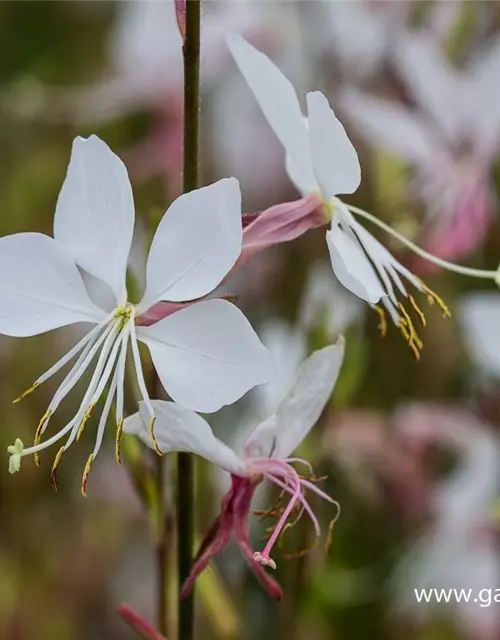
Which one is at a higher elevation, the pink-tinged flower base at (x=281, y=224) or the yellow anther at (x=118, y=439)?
the pink-tinged flower base at (x=281, y=224)

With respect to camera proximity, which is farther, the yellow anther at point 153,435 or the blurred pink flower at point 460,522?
the blurred pink flower at point 460,522

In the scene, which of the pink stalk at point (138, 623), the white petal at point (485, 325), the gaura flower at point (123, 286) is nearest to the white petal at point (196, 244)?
the gaura flower at point (123, 286)

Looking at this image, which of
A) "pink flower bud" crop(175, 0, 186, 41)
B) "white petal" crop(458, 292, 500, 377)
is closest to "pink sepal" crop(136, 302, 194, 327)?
"pink flower bud" crop(175, 0, 186, 41)

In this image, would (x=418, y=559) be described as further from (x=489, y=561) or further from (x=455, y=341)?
(x=455, y=341)

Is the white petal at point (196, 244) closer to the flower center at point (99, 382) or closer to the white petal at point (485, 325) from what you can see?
the flower center at point (99, 382)

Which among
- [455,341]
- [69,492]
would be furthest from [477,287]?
[69,492]

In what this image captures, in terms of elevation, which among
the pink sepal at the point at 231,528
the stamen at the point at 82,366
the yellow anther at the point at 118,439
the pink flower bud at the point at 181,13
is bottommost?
the pink sepal at the point at 231,528

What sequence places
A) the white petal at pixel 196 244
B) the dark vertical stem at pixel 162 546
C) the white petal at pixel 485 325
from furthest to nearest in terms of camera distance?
1. the white petal at pixel 485 325
2. the dark vertical stem at pixel 162 546
3. the white petal at pixel 196 244
